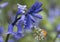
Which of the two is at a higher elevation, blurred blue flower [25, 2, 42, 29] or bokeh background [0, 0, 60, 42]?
blurred blue flower [25, 2, 42, 29]

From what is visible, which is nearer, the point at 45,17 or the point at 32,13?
the point at 32,13

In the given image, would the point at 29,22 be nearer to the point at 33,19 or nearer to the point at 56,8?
the point at 33,19

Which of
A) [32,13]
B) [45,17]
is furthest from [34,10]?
[45,17]

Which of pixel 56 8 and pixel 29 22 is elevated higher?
pixel 29 22

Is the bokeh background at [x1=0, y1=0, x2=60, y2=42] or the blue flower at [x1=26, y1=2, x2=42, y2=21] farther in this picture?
the bokeh background at [x1=0, y1=0, x2=60, y2=42]

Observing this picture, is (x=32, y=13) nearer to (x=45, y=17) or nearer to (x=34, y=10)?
(x=34, y=10)

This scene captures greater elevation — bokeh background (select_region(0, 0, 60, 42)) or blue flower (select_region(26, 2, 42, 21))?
blue flower (select_region(26, 2, 42, 21))

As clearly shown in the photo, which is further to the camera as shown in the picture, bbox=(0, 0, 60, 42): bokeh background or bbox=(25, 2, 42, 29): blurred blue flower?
bbox=(0, 0, 60, 42): bokeh background

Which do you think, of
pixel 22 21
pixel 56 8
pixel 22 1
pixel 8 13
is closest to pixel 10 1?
pixel 8 13
